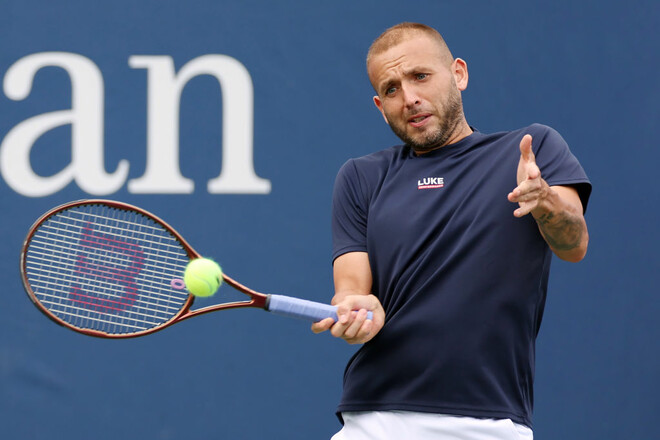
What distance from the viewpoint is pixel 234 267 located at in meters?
3.17

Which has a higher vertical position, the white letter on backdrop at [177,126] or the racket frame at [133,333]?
the white letter on backdrop at [177,126]

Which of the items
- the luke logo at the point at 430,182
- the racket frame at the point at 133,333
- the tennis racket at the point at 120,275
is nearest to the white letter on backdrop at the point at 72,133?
the tennis racket at the point at 120,275

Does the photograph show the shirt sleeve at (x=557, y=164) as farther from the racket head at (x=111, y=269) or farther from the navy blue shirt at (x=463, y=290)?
the racket head at (x=111, y=269)

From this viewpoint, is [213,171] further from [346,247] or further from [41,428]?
[346,247]

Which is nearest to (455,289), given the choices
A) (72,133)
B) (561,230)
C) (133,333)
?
(561,230)

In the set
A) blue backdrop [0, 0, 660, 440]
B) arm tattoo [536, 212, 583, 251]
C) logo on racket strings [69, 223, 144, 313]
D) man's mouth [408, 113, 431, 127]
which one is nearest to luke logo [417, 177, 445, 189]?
man's mouth [408, 113, 431, 127]

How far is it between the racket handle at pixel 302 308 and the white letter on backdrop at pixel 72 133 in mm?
1453

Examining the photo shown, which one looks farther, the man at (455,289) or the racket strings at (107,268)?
the racket strings at (107,268)

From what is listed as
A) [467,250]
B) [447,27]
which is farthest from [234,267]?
[467,250]

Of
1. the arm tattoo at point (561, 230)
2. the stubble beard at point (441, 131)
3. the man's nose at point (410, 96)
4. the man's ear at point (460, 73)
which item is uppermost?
the man's ear at point (460, 73)

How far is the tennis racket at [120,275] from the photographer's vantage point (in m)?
1.93

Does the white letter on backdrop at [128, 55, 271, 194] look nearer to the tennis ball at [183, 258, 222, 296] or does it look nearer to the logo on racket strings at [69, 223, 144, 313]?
the logo on racket strings at [69, 223, 144, 313]

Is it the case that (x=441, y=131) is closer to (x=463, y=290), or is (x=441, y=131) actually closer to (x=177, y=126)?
(x=463, y=290)

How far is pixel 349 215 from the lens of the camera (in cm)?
200
